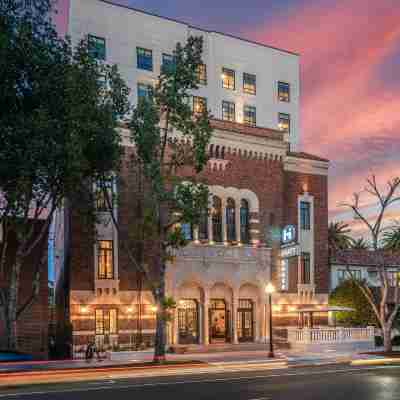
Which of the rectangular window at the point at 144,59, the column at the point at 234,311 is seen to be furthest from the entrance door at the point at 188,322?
the rectangular window at the point at 144,59

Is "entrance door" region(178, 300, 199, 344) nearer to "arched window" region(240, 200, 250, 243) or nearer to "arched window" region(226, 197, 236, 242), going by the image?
"arched window" region(226, 197, 236, 242)

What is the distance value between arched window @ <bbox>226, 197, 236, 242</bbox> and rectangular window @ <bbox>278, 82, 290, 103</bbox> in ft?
60.5

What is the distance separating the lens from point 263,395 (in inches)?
771

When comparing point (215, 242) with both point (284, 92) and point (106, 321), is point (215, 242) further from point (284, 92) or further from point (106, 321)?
point (284, 92)

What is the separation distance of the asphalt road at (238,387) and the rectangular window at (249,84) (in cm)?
3200

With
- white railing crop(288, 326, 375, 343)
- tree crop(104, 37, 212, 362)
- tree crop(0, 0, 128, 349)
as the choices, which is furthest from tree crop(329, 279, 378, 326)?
tree crop(0, 0, 128, 349)

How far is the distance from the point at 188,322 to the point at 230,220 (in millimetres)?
7170

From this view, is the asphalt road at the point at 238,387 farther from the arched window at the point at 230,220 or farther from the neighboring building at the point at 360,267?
the neighboring building at the point at 360,267

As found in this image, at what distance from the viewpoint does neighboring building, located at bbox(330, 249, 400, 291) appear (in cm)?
5188

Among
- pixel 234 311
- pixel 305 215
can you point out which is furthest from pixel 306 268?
pixel 234 311

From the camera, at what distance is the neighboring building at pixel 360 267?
170 ft

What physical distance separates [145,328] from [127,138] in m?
11.4

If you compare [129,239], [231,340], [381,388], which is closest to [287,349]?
[231,340]

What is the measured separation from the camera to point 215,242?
132 ft
